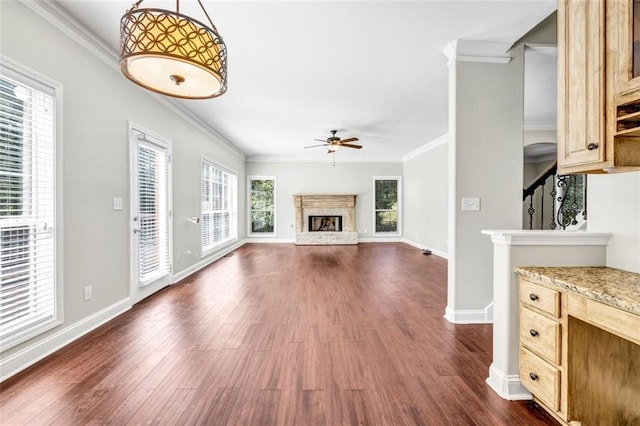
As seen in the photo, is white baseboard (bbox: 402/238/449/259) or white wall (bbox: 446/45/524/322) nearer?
white wall (bbox: 446/45/524/322)

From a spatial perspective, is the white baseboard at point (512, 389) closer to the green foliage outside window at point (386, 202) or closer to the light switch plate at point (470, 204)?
the light switch plate at point (470, 204)

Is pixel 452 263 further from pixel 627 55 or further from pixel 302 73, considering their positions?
pixel 302 73

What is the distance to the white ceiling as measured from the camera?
2.33 meters

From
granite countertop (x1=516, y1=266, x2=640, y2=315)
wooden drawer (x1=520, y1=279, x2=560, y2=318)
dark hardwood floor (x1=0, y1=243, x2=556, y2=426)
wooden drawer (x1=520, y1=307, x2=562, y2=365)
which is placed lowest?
dark hardwood floor (x1=0, y1=243, x2=556, y2=426)

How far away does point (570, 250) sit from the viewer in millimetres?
1766

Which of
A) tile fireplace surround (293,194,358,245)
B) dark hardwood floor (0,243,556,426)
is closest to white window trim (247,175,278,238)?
tile fireplace surround (293,194,358,245)

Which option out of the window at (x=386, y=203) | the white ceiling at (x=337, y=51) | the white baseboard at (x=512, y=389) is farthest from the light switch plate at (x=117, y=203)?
the window at (x=386, y=203)

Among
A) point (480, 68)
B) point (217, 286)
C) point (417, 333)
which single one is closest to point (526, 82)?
point (480, 68)

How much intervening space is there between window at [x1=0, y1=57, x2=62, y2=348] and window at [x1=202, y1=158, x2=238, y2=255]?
3.35 metres

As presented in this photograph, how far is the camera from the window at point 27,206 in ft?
6.52

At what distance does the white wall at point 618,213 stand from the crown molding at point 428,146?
4.74 m

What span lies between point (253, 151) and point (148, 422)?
7.29 m

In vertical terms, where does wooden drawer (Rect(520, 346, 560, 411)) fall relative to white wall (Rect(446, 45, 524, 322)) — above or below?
below

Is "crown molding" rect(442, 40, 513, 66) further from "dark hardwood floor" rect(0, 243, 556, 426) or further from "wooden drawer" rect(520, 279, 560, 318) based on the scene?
"dark hardwood floor" rect(0, 243, 556, 426)
